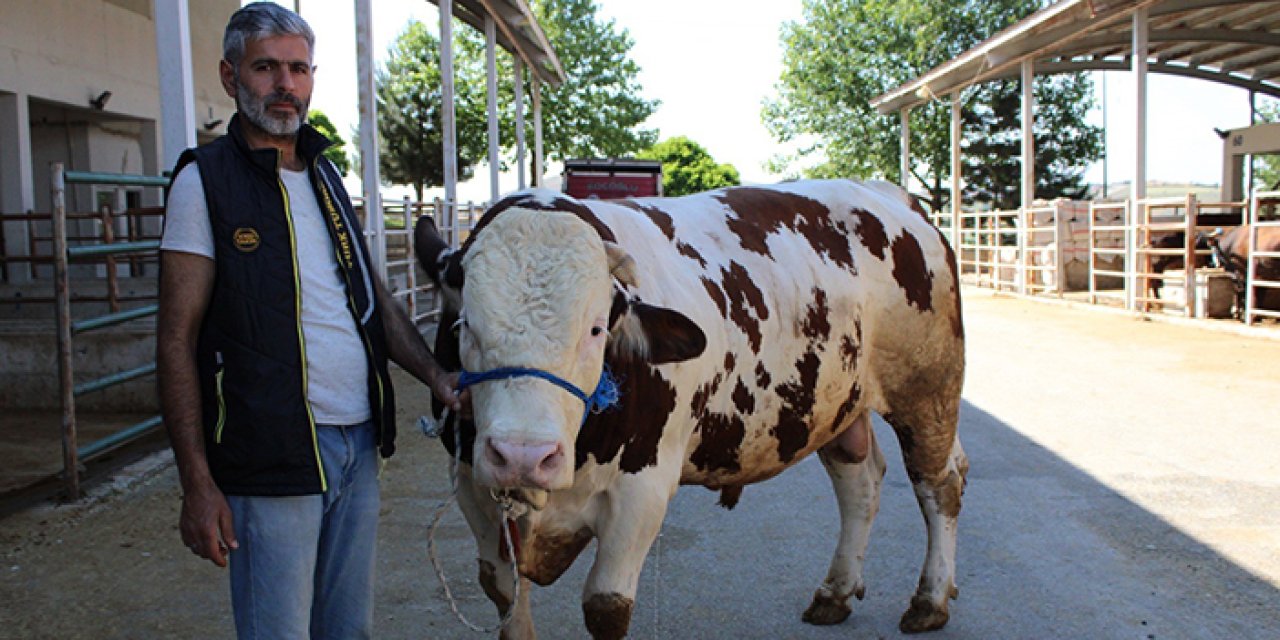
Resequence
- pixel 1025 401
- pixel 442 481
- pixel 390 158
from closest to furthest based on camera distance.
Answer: pixel 442 481 → pixel 1025 401 → pixel 390 158

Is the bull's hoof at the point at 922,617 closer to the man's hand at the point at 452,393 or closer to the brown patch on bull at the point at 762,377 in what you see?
the brown patch on bull at the point at 762,377

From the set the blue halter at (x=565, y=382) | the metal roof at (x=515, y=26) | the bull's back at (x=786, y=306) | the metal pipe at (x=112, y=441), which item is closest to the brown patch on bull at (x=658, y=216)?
the bull's back at (x=786, y=306)

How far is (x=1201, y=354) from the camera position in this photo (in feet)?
36.6

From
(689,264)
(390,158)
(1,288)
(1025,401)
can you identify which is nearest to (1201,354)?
(1025,401)

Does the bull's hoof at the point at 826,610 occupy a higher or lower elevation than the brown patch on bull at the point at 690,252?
lower

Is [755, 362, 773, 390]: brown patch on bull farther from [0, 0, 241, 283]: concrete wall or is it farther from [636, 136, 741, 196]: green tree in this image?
[636, 136, 741, 196]: green tree

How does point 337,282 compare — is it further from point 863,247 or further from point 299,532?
point 863,247

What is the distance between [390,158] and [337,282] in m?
43.6

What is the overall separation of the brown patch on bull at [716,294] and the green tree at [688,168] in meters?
50.6

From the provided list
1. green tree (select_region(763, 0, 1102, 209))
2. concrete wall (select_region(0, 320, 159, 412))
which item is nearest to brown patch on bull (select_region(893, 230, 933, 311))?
concrete wall (select_region(0, 320, 159, 412))

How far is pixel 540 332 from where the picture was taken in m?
2.47

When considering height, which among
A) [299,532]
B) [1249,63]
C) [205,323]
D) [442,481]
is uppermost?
[1249,63]

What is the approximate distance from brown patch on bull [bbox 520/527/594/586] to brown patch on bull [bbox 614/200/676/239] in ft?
3.53

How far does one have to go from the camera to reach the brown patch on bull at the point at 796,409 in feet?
12.0
